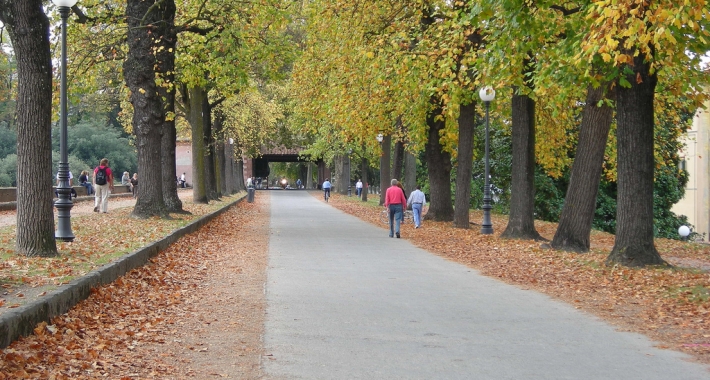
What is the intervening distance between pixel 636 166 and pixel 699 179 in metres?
43.7

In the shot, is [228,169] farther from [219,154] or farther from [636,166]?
[636,166]

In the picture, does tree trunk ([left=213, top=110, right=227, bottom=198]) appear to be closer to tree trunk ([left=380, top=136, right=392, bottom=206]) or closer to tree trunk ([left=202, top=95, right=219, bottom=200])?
tree trunk ([left=202, top=95, right=219, bottom=200])

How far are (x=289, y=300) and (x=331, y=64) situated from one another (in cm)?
1622

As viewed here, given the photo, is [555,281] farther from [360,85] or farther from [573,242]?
[360,85]

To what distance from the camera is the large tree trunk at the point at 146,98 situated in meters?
22.1

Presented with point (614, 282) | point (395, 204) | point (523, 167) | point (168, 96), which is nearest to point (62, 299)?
point (614, 282)

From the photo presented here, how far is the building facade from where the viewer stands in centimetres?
5097

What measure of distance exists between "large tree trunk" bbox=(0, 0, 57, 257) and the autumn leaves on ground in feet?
5.20

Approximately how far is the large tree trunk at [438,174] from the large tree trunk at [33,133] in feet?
58.5

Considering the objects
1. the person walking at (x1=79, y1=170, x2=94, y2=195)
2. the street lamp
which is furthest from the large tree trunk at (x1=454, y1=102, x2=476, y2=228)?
the person walking at (x1=79, y1=170, x2=94, y2=195)

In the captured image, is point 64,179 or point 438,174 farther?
point 438,174

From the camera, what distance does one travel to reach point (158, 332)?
28.1 feet

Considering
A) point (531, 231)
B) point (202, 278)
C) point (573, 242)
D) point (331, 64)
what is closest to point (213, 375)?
point (202, 278)

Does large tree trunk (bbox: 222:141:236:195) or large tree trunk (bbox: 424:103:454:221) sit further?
large tree trunk (bbox: 222:141:236:195)
